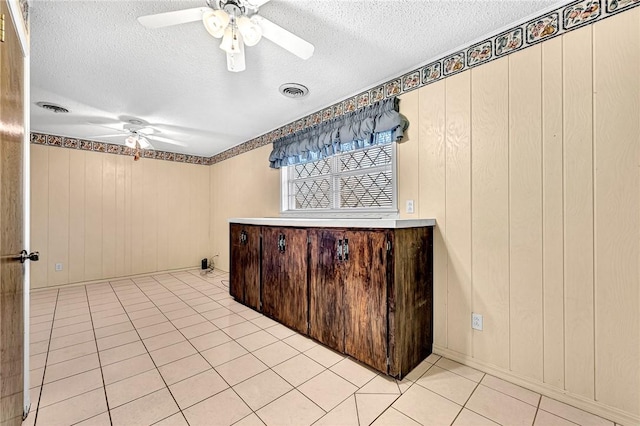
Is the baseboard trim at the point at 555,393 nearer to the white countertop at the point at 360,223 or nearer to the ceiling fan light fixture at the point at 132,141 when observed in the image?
the white countertop at the point at 360,223

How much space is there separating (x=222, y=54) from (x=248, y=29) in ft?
2.73

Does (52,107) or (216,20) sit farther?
(52,107)

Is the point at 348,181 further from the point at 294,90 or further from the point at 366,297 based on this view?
the point at 366,297

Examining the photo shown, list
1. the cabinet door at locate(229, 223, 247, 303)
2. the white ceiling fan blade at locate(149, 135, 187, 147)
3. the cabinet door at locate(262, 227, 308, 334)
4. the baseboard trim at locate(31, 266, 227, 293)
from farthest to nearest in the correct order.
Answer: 1. the white ceiling fan blade at locate(149, 135, 187, 147)
2. the baseboard trim at locate(31, 266, 227, 293)
3. the cabinet door at locate(229, 223, 247, 303)
4. the cabinet door at locate(262, 227, 308, 334)

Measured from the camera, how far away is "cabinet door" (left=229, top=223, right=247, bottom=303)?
336 centimetres

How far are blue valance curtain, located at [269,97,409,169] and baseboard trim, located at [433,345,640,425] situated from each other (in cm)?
184

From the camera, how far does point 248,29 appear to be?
144 cm

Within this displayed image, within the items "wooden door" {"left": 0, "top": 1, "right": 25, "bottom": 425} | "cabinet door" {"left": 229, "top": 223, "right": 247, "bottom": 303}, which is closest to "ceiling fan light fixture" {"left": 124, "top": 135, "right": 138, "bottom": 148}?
"cabinet door" {"left": 229, "top": 223, "right": 247, "bottom": 303}

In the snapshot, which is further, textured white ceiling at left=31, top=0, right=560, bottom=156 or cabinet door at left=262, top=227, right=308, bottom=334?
cabinet door at left=262, top=227, right=308, bottom=334

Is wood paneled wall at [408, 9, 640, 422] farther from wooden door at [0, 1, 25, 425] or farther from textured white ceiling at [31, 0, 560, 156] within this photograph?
wooden door at [0, 1, 25, 425]

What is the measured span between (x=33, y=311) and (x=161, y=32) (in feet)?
11.6

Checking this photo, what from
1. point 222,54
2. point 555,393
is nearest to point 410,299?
point 555,393

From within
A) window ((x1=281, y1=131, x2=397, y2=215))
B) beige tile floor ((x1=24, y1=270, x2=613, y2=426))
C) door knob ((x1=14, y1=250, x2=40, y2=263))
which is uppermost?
window ((x1=281, y1=131, x2=397, y2=215))

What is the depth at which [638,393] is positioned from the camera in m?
1.42
